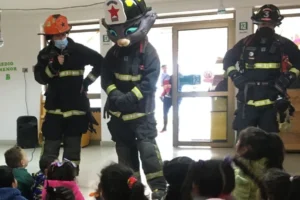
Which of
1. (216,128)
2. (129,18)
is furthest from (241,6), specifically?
(129,18)

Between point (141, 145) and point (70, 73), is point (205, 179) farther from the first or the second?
point (70, 73)

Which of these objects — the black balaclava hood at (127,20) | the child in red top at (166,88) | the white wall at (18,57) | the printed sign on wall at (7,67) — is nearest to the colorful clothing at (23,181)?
Answer: the black balaclava hood at (127,20)

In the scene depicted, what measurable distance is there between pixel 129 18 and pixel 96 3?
3.50 meters

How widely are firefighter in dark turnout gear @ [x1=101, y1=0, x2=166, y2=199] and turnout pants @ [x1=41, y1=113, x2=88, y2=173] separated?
413mm

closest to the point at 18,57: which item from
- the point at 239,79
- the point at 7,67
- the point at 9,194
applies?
the point at 7,67

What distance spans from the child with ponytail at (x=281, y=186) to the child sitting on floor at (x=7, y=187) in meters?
1.23

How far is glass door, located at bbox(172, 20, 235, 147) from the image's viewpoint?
19.0 ft

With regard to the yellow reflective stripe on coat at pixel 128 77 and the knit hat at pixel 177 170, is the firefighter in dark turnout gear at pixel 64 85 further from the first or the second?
the knit hat at pixel 177 170

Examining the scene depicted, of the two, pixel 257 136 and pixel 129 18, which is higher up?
pixel 129 18

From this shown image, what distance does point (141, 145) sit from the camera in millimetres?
2750

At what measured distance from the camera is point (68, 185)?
197 cm

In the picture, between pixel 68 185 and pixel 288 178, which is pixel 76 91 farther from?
pixel 288 178

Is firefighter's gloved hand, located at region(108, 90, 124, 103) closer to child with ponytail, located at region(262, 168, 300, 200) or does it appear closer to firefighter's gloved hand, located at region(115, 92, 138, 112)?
firefighter's gloved hand, located at region(115, 92, 138, 112)

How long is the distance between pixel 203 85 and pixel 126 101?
3426 mm
